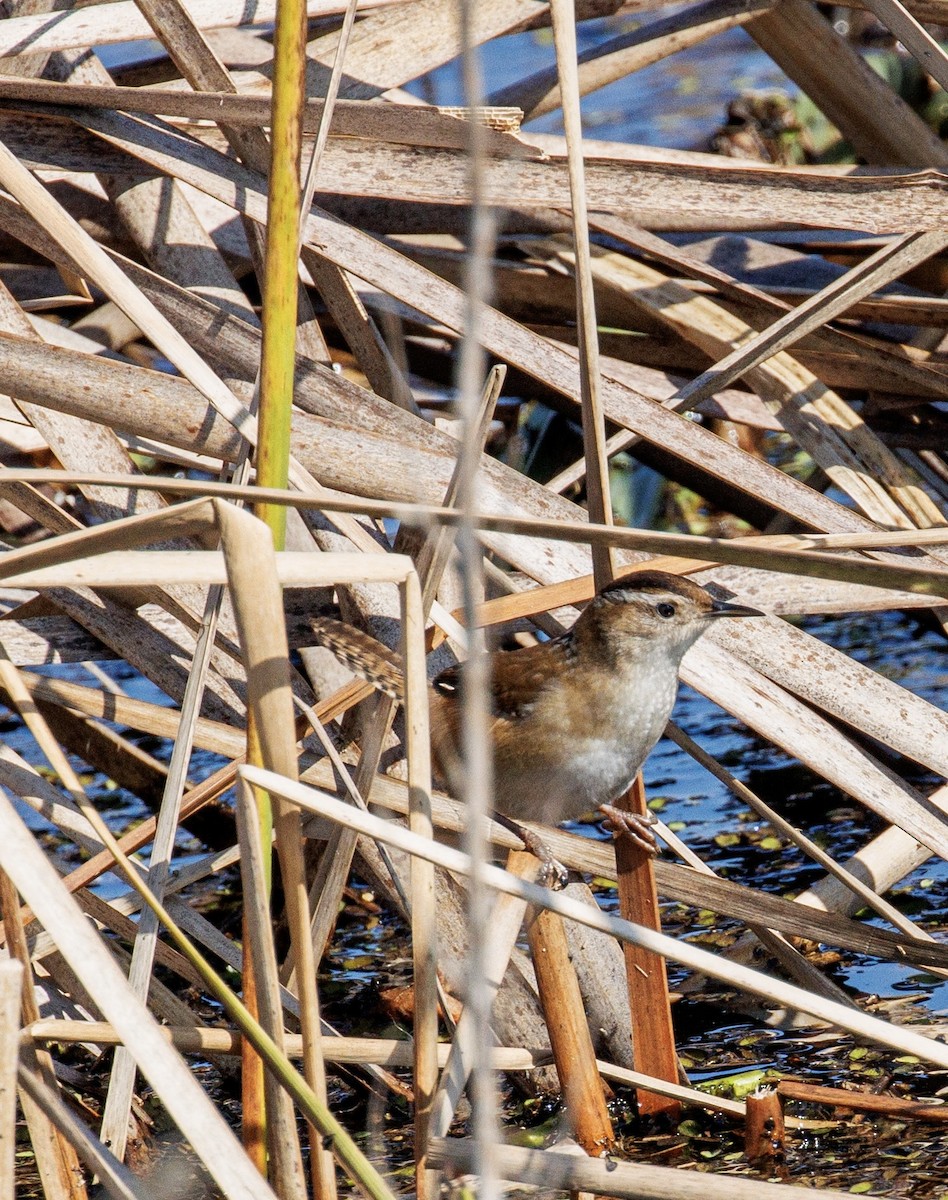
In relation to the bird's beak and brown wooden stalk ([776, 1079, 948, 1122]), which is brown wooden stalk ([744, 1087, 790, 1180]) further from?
the bird's beak

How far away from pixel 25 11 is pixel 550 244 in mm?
1535

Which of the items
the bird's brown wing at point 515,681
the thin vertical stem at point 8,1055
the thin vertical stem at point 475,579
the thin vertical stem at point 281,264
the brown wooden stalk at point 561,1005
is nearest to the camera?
the thin vertical stem at point 475,579

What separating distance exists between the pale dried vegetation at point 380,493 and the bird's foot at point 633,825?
0.08 m

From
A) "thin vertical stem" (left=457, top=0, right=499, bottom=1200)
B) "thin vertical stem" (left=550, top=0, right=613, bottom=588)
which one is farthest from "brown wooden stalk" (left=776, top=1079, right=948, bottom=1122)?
"thin vertical stem" (left=457, top=0, right=499, bottom=1200)

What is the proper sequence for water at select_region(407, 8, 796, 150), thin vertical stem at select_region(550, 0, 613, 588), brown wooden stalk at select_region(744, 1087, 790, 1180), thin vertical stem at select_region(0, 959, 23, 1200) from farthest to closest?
water at select_region(407, 8, 796, 150)
brown wooden stalk at select_region(744, 1087, 790, 1180)
thin vertical stem at select_region(550, 0, 613, 588)
thin vertical stem at select_region(0, 959, 23, 1200)

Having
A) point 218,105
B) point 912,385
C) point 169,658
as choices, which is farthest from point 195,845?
point 912,385

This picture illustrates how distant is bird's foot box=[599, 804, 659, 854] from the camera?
246cm

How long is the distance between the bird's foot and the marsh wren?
0.7 inches

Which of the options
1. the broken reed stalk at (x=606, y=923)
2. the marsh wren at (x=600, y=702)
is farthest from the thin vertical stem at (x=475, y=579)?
the marsh wren at (x=600, y=702)

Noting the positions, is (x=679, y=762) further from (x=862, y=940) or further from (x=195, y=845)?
(x=862, y=940)

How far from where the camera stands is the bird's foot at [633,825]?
2457mm

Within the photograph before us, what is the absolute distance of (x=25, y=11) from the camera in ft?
11.4

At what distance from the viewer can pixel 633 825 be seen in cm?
258

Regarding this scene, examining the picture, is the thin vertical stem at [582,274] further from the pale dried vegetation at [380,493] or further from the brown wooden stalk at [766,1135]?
the brown wooden stalk at [766,1135]
